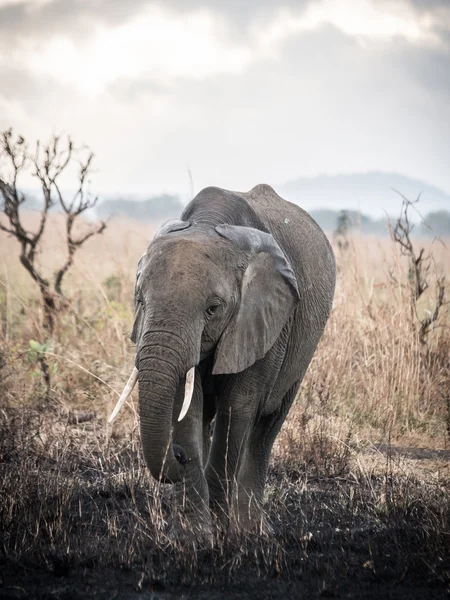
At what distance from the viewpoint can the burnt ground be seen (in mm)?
4352

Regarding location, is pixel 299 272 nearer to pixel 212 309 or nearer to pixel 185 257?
pixel 212 309

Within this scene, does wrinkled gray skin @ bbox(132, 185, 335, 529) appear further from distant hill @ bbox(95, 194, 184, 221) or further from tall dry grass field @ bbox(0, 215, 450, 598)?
distant hill @ bbox(95, 194, 184, 221)

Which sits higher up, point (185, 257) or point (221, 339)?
point (185, 257)

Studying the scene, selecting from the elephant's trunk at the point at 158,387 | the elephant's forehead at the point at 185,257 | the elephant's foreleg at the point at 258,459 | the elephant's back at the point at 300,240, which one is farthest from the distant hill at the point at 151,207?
the elephant's trunk at the point at 158,387

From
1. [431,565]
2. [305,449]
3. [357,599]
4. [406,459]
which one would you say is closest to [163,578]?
[357,599]

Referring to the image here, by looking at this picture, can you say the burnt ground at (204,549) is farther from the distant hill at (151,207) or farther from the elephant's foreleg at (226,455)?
the distant hill at (151,207)

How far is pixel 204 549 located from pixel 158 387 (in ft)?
3.56

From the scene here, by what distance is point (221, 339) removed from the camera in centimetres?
473

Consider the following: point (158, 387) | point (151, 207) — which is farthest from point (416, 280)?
point (151, 207)

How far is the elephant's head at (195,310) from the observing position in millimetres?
4270

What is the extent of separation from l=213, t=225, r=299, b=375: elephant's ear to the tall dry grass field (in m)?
1.01

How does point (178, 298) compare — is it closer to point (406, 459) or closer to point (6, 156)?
point (406, 459)

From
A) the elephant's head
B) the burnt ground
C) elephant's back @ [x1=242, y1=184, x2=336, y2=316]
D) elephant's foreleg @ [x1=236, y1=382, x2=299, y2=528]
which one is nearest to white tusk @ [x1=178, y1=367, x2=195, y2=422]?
the elephant's head

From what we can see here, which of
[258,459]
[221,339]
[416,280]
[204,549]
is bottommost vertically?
[204,549]
